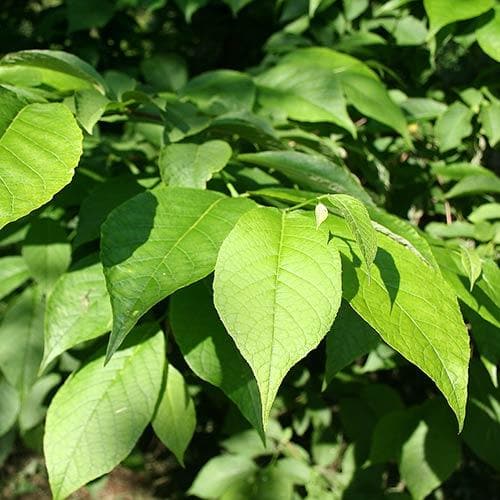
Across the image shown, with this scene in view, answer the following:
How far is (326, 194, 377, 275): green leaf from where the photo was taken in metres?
0.73

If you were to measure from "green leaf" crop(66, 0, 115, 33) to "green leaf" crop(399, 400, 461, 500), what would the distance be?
1.55 m

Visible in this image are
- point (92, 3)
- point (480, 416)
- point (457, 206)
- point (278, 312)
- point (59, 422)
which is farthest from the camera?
point (92, 3)

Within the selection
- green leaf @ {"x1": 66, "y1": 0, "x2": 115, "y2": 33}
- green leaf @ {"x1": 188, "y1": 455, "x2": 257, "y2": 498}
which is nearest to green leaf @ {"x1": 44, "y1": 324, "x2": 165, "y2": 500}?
green leaf @ {"x1": 188, "y1": 455, "x2": 257, "y2": 498}

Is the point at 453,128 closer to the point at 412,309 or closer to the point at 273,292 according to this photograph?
the point at 412,309

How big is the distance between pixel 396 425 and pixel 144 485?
244 cm

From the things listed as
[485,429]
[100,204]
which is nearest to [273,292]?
[100,204]

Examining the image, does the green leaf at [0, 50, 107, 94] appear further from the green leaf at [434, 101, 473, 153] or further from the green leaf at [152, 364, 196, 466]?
the green leaf at [434, 101, 473, 153]

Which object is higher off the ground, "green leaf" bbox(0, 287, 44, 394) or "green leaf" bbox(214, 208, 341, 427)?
"green leaf" bbox(214, 208, 341, 427)

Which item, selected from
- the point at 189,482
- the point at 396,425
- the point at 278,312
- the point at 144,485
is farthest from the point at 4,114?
the point at 144,485

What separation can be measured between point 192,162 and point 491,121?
0.89 meters

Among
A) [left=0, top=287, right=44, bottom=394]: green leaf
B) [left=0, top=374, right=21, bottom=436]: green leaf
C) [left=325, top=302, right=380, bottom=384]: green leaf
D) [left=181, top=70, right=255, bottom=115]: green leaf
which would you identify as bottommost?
[left=0, top=374, right=21, bottom=436]: green leaf

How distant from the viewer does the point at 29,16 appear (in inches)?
109

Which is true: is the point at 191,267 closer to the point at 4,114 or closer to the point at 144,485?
the point at 4,114

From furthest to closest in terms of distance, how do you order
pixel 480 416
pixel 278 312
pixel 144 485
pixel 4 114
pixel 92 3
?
pixel 144 485 → pixel 92 3 → pixel 480 416 → pixel 4 114 → pixel 278 312
